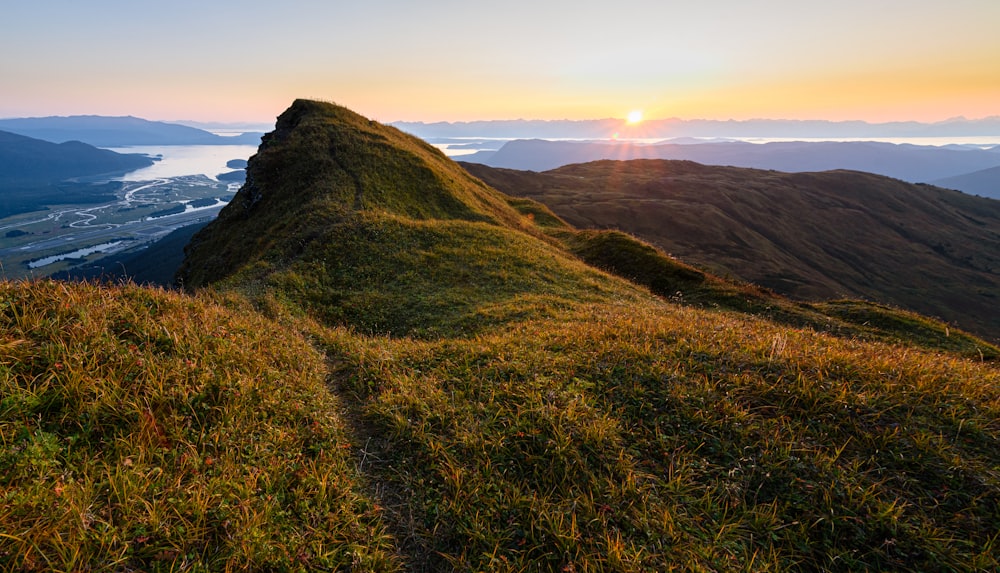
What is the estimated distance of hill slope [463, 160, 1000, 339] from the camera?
266 feet

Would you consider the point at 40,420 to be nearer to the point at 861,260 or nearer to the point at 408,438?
the point at 408,438

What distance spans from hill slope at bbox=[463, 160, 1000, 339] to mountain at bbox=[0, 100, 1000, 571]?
6591 centimetres

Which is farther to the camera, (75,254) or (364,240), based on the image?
(75,254)

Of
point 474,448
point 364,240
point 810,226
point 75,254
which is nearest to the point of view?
point 474,448

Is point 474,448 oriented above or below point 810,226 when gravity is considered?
below

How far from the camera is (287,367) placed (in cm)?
787

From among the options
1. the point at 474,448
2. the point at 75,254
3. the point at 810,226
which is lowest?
the point at 75,254

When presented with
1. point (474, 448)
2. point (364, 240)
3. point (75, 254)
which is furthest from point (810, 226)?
point (75, 254)

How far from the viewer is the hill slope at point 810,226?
3194 inches

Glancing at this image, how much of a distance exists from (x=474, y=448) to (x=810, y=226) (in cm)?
14626

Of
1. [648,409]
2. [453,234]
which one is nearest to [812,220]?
[453,234]

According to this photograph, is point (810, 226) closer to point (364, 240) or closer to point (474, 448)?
point (364, 240)

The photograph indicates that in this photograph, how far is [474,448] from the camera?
19.9ft

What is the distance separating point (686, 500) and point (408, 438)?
4.22 metres
